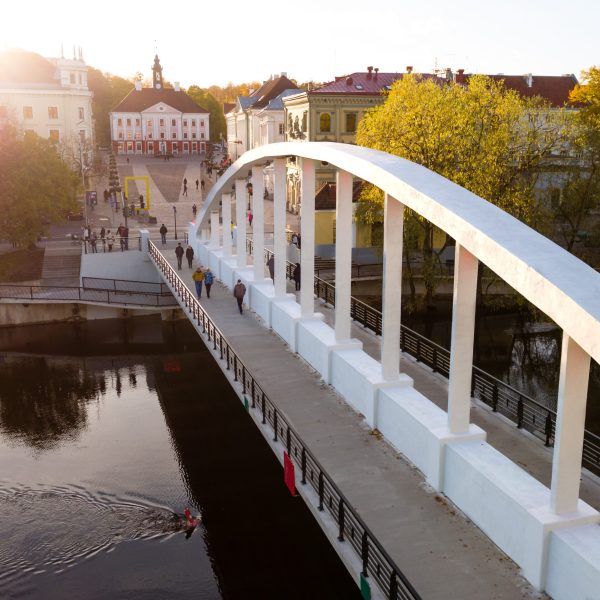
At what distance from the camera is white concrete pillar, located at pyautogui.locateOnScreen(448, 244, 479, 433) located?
1148 cm

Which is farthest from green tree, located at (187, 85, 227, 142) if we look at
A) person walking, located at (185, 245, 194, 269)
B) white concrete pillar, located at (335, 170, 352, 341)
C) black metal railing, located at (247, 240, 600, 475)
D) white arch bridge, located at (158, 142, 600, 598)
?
white concrete pillar, located at (335, 170, 352, 341)

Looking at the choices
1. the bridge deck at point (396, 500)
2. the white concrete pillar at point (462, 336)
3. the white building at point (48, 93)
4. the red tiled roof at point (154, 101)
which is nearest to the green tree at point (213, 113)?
the red tiled roof at point (154, 101)

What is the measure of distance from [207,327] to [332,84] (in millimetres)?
→ 33654

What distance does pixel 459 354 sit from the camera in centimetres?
1184

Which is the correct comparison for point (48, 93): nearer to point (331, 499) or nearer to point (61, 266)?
point (61, 266)

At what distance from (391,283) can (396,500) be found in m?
4.21

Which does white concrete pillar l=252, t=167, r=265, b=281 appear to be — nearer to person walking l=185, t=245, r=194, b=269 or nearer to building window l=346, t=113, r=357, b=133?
person walking l=185, t=245, r=194, b=269

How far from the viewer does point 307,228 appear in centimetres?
1902

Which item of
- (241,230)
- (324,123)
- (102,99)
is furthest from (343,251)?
(102,99)

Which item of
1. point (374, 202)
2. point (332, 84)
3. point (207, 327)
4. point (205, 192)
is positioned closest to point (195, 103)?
point (205, 192)

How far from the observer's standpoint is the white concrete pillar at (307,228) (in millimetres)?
18578

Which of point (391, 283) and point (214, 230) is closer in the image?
point (391, 283)

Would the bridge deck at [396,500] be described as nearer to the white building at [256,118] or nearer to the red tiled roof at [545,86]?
the red tiled roof at [545,86]

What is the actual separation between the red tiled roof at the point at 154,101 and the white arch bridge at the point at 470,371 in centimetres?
11030
